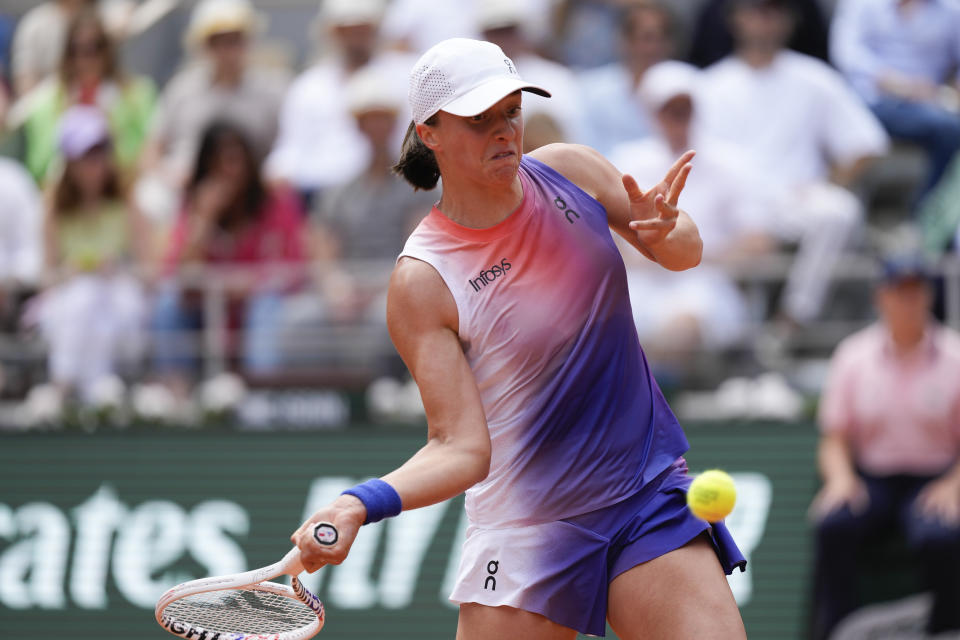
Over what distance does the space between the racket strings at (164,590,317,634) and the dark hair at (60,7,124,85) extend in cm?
715

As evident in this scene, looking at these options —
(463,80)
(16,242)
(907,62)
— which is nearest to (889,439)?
(907,62)

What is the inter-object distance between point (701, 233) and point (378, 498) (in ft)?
17.4

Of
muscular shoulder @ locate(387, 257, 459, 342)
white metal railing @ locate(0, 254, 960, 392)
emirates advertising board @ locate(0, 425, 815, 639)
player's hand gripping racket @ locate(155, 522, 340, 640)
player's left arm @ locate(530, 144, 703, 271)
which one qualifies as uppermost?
player's left arm @ locate(530, 144, 703, 271)

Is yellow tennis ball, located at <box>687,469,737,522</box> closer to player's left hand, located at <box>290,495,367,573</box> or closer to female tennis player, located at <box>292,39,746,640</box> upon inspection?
female tennis player, located at <box>292,39,746,640</box>

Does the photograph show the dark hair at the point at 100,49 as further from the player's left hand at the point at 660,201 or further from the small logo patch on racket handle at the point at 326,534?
the small logo patch on racket handle at the point at 326,534

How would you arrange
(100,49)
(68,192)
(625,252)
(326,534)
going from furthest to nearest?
(100,49) → (68,192) → (625,252) → (326,534)

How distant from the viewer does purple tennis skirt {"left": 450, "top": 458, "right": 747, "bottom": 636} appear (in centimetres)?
419

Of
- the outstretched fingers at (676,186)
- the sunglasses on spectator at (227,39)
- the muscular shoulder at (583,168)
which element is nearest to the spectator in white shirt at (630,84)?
the sunglasses on spectator at (227,39)

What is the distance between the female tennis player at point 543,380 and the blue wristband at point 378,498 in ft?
0.99

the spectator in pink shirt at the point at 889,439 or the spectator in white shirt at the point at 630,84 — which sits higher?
the spectator in white shirt at the point at 630,84

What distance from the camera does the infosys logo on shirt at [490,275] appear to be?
4199mm

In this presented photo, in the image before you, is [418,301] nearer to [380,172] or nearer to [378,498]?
[378,498]

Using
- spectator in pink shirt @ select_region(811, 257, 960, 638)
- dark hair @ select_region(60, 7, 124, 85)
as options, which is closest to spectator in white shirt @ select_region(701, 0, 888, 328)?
spectator in pink shirt @ select_region(811, 257, 960, 638)

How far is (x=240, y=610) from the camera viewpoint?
13.7 ft
